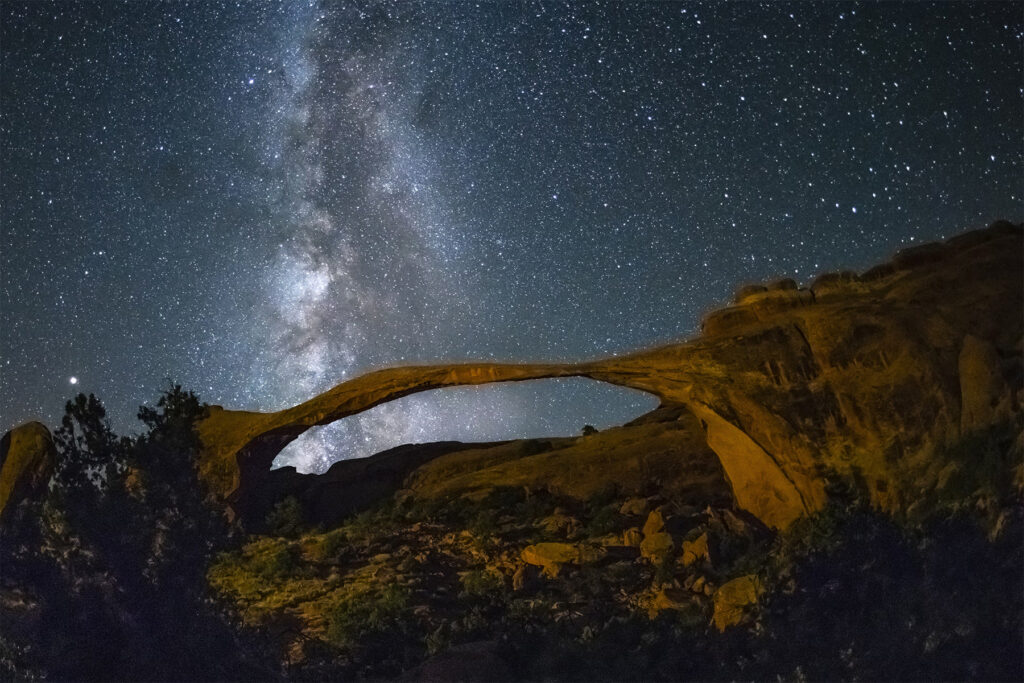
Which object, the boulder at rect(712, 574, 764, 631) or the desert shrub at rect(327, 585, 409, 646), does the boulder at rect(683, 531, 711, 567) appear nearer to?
the boulder at rect(712, 574, 764, 631)

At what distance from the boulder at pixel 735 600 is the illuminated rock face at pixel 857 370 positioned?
42.0 inches

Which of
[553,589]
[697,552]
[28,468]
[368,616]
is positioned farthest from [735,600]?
[28,468]

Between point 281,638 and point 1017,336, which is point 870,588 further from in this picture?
point 281,638

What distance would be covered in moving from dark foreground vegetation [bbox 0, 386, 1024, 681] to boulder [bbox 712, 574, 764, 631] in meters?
0.02

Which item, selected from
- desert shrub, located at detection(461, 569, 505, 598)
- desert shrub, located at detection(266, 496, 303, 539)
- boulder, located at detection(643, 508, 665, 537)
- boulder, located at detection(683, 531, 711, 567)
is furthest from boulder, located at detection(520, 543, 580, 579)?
desert shrub, located at detection(266, 496, 303, 539)

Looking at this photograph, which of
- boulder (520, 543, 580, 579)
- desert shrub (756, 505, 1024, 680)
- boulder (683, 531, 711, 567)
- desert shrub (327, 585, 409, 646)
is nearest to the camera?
desert shrub (756, 505, 1024, 680)

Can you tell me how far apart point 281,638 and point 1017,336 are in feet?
26.3

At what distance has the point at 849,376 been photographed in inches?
359

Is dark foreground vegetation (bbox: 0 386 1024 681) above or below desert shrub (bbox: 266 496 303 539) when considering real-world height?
below

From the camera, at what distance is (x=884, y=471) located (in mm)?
8930

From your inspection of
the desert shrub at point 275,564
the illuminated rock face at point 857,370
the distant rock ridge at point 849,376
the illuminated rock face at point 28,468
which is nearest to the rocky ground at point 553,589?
the desert shrub at point 275,564

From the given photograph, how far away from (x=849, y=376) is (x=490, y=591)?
450cm

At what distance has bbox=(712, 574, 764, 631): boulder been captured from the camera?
28.2ft

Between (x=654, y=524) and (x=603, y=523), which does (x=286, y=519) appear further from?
(x=654, y=524)
